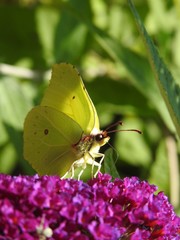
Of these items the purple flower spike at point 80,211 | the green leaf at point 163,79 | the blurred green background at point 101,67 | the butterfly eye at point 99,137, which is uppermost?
the green leaf at point 163,79

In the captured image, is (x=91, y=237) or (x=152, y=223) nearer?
(x=91, y=237)

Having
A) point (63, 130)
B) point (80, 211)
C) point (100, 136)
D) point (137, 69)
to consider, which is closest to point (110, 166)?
point (100, 136)

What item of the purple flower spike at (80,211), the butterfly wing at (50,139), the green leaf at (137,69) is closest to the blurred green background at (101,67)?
the green leaf at (137,69)

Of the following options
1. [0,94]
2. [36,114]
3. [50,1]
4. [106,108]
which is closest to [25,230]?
[36,114]

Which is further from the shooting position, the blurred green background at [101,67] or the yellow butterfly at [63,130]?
the blurred green background at [101,67]

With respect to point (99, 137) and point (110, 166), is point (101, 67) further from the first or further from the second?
point (110, 166)

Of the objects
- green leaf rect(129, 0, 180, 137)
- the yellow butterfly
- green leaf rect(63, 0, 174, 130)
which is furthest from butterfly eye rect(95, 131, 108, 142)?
green leaf rect(63, 0, 174, 130)

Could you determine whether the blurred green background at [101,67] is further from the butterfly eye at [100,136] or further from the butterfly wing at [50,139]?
the butterfly eye at [100,136]

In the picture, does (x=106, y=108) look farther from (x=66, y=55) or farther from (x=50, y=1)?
(x=50, y=1)
